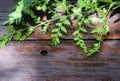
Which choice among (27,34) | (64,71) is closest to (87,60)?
(64,71)

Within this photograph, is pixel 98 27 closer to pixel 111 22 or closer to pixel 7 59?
pixel 111 22

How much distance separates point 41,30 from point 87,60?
0.35 meters

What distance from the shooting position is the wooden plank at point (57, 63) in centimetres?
165

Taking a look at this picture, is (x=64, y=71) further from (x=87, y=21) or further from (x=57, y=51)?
(x=87, y=21)

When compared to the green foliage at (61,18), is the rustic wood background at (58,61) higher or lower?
lower

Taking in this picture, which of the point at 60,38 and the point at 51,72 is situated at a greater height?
the point at 60,38

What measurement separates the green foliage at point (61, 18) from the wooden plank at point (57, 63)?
0.15ft

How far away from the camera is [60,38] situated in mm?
1688

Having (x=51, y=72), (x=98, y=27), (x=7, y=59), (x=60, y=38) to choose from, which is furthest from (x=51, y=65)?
(x=98, y=27)

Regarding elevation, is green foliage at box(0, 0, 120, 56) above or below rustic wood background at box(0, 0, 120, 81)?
above

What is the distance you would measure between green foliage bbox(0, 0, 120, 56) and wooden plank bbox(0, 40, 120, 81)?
0.15 feet

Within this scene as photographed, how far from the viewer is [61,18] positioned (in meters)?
1.69

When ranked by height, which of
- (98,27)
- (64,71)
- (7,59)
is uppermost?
(98,27)

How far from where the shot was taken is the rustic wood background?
1.65m
